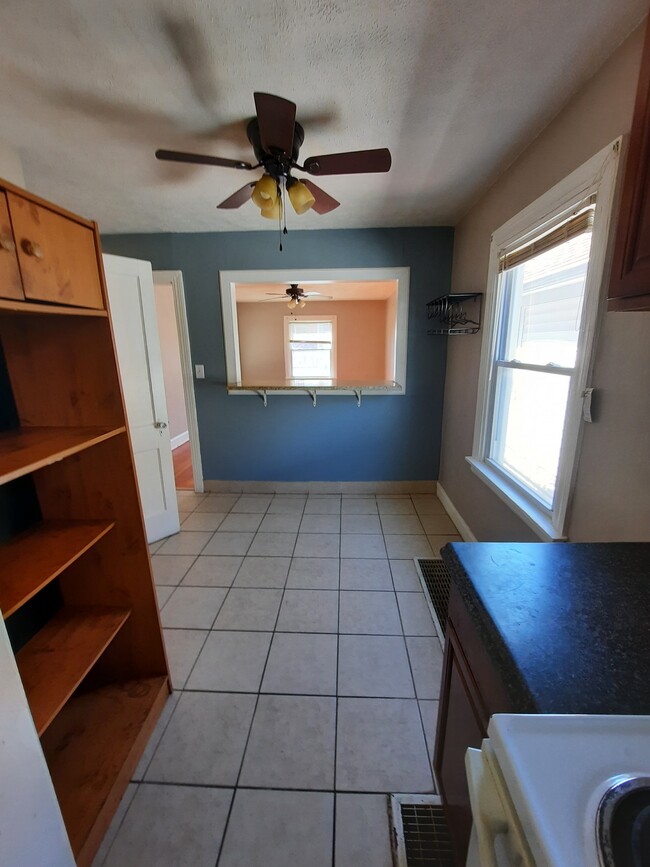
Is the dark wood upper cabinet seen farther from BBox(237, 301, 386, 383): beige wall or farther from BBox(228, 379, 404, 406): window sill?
BBox(237, 301, 386, 383): beige wall

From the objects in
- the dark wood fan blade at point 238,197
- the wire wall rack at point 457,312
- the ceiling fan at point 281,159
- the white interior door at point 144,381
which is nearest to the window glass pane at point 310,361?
the wire wall rack at point 457,312

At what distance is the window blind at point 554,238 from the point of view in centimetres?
132

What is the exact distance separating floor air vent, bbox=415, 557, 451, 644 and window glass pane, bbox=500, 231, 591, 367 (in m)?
1.29

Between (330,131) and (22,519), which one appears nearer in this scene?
(22,519)

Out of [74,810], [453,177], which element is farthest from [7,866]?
[453,177]

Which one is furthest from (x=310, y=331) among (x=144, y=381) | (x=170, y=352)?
(x=144, y=381)

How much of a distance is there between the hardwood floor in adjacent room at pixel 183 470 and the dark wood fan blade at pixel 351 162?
123 inches

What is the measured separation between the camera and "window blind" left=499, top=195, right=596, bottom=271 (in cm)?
132

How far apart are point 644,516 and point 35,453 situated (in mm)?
1814

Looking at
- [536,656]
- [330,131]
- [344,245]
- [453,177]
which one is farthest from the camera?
[344,245]

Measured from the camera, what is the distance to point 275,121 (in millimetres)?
1320

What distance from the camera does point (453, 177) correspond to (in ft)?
6.81

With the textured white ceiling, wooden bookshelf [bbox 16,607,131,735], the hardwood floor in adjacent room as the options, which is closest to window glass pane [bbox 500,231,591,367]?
the textured white ceiling

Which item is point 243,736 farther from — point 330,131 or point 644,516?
point 330,131
